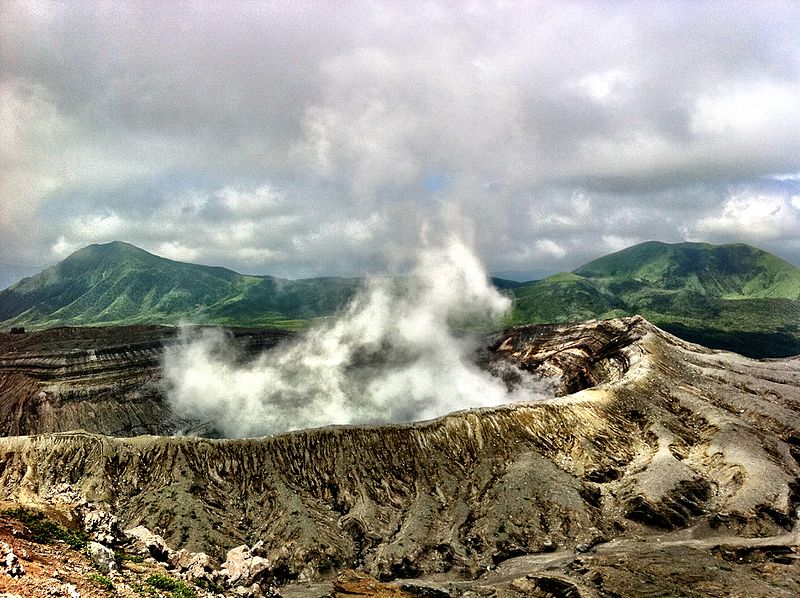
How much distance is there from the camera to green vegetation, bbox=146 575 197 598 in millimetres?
33938

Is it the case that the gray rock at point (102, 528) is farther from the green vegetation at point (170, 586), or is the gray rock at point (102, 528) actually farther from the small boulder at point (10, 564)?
the small boulder at point (10, 564)

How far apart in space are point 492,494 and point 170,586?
88841 mm

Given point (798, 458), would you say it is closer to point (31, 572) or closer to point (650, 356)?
point (650, 356)

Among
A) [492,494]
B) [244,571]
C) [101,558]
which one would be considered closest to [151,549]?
[244,571]

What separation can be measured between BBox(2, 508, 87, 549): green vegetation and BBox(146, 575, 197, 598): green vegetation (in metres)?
6.15

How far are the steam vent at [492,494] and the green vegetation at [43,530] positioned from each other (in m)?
43.7

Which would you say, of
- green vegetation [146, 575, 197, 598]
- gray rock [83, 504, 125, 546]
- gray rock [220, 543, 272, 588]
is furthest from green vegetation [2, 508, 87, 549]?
gray rock [220, 543, 272, 588]

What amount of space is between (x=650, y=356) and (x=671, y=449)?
49.6m

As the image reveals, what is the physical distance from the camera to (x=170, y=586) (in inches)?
1364

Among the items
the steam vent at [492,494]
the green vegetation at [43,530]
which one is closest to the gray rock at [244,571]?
the green vegetation at [43,530]

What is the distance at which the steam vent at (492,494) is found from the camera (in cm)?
8831

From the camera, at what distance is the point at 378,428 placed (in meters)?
127

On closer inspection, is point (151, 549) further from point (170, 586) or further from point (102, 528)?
point (170, 586)

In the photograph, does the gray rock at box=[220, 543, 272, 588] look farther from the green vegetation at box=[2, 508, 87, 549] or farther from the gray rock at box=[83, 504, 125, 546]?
the green vegetation at box=[2, 508, 87, 549]
